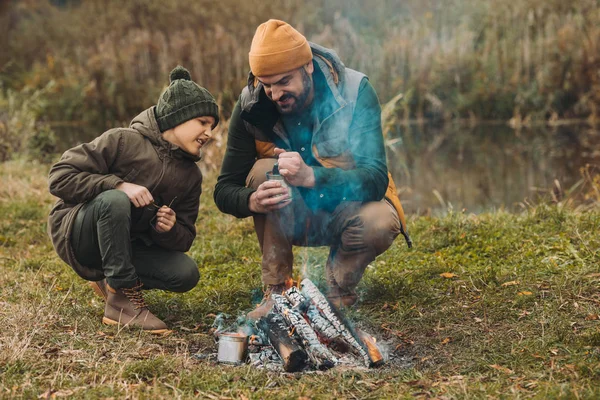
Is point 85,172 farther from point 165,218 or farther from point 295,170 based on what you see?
point 295,170

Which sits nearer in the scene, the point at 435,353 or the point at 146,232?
the point at 435,353

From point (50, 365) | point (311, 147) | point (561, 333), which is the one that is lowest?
point (561, 333)

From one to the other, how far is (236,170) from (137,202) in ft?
2.12

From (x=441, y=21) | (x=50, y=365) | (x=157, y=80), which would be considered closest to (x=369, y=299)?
(x=50, y=365)

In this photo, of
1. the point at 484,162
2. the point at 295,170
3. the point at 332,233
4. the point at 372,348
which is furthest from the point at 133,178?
the point at 484,162

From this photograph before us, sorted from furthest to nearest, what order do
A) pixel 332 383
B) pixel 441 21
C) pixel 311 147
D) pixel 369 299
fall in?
pixel 441 21 < pixel 369 299 < pixel 311 147 < pixel 332 383

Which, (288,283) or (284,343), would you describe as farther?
(288,283)

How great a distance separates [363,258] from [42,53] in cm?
1417

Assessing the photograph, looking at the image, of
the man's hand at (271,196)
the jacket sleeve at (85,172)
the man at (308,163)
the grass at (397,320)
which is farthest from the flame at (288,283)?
the jacket sleeve at (85,172)

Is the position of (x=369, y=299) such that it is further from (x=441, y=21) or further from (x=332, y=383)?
(x=441, y=21)

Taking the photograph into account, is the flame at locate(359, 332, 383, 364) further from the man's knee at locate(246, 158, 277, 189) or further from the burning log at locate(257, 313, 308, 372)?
the man's knee at locate(246, 158, 277, 189)

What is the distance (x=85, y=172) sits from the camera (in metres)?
3.69

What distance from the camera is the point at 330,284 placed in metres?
4.21

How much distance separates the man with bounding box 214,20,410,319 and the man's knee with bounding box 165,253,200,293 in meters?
0.34
